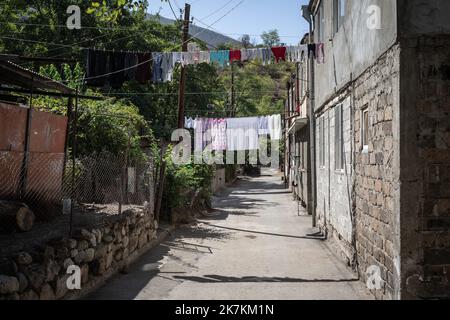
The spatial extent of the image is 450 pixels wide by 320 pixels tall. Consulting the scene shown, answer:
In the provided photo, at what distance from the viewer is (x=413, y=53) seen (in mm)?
5199

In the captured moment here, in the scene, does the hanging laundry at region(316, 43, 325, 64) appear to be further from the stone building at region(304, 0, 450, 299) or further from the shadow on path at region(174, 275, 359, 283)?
the shadow on path at region(174, 275, 359, 283)

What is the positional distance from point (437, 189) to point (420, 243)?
65cm

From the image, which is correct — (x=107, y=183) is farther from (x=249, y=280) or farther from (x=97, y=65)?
(x=249, y=280)

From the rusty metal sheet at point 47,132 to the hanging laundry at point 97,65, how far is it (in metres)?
3.25

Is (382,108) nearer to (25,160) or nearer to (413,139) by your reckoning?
(413,139)

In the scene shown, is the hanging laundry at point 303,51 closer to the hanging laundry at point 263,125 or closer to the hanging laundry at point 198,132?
the hanging laundry at point 263,125

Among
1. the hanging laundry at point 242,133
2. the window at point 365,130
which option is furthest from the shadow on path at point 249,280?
the hanging laundry at point 242,133

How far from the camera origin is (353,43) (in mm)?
7809

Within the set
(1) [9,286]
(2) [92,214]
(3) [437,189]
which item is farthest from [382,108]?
(2) [92,214]

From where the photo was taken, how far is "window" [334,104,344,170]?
918cm

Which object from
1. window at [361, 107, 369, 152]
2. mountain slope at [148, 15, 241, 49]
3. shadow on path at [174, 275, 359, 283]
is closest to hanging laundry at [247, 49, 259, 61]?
mountain slope at [148, 15, 241, 49]

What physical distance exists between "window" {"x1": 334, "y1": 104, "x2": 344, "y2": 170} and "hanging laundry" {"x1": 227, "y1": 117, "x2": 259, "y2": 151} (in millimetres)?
16197
